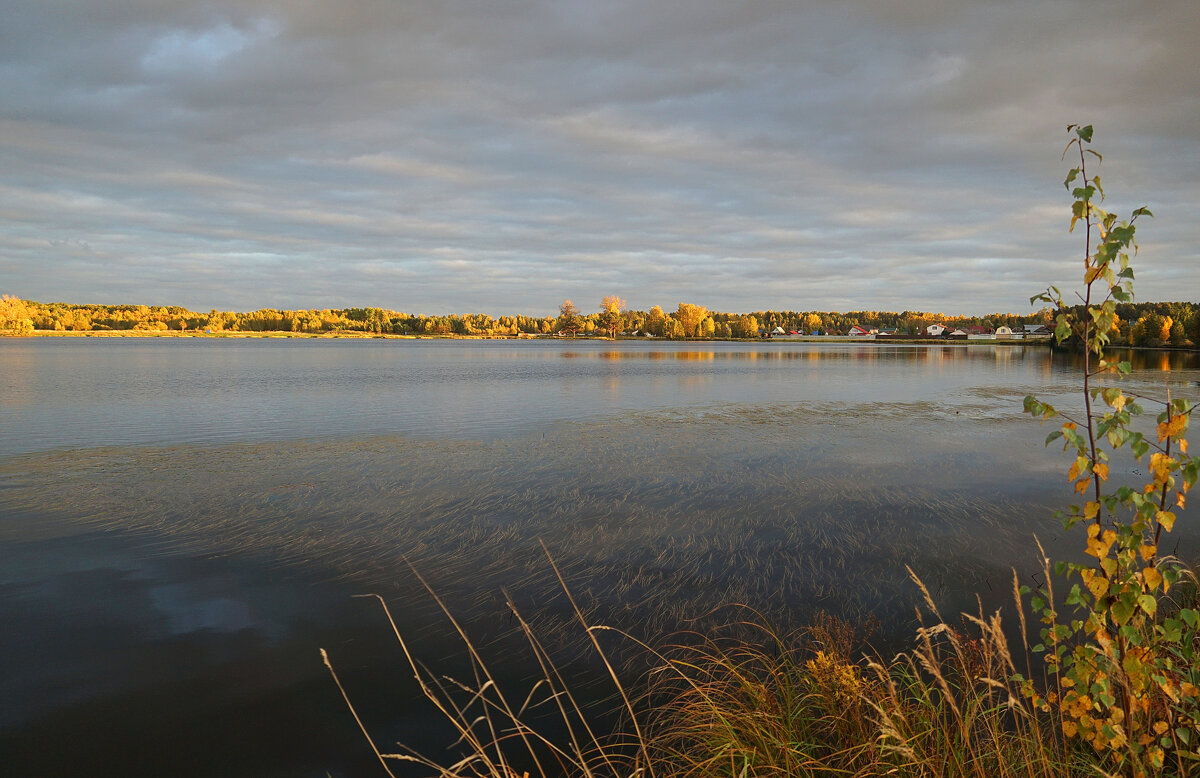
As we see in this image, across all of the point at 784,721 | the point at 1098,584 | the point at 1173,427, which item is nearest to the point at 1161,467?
the point at 1173,427

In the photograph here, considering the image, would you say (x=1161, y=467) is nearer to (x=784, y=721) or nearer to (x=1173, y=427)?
(x=1173, y=427)

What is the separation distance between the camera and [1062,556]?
369 inches

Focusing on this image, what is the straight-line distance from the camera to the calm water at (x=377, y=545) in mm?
5789

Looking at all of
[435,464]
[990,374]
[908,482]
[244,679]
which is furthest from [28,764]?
[990,374]

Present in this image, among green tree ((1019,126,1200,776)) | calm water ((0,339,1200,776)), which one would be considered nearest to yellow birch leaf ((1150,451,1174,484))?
green tree ((1019,126,1200,776))

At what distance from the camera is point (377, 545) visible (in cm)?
977

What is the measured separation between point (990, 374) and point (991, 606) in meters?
49.5

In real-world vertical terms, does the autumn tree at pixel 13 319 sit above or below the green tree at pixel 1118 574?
above

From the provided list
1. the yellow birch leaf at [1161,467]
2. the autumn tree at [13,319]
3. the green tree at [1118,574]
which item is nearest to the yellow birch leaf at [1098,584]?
the green tree at [1118,574]

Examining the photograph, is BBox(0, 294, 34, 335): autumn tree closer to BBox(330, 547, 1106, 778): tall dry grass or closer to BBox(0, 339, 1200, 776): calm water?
BBox(0, 339, 1200, 776): calm water

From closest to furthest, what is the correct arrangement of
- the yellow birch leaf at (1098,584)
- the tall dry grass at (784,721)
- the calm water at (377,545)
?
the yellow birch leaf at (1098,584) < the tall dry grass at (784,721) < the calm water at (377,545)

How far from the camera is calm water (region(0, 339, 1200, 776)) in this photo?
5.79 metres

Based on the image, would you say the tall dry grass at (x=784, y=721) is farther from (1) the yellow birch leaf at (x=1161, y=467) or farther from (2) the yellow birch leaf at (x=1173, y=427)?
(2) the yellow birch leaf at (x=1173, y=427)

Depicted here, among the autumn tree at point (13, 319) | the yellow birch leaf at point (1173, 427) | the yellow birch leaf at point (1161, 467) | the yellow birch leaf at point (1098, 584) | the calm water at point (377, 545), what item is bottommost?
the calm water at point (377, 545)
